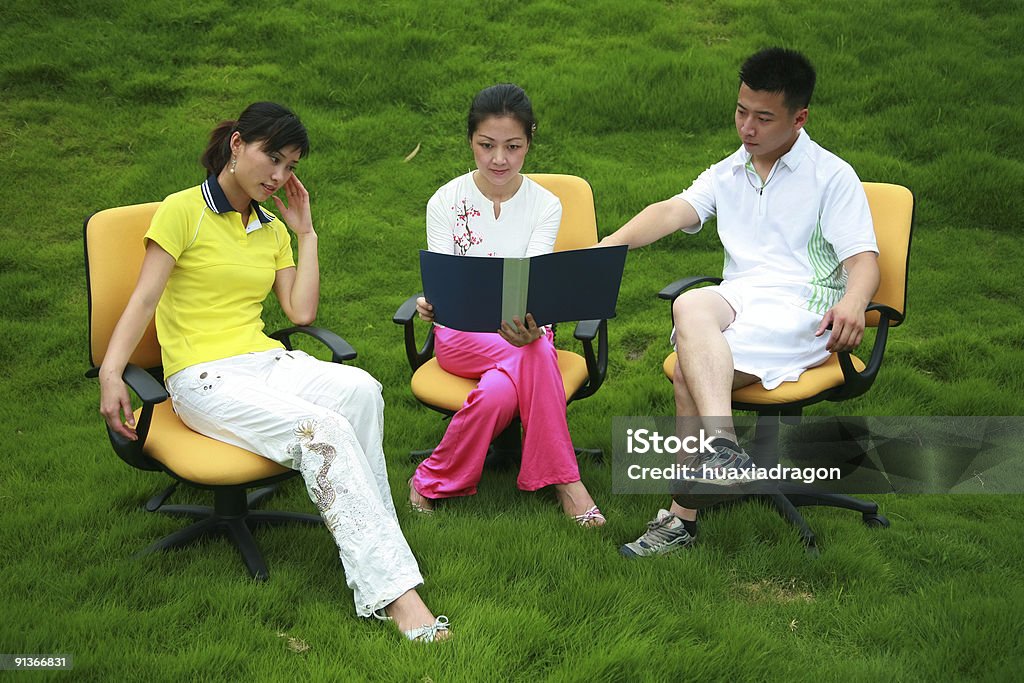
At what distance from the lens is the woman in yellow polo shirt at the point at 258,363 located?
120 inches

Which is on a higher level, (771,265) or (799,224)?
(799,224)

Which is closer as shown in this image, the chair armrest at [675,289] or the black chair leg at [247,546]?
the black chair leg at [247,546]

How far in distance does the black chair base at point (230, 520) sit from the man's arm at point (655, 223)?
63.9 inches

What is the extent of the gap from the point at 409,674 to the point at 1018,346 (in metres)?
4.09

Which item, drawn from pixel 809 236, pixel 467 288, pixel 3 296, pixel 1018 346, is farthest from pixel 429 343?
pixel 1018 346

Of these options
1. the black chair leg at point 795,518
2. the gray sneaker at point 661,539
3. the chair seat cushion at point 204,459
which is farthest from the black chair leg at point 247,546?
the black chair leg at point 795,518

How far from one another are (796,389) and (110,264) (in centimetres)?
244

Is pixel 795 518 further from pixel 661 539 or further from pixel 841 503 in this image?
pixel 661 539

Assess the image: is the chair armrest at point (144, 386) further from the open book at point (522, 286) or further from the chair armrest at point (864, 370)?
the chair armrest at point (864, 370)

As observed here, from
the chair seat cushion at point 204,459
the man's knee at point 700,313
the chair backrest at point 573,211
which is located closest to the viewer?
the chair seat cushion at point 204,459

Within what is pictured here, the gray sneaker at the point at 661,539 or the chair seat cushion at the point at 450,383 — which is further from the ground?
the chair seat cushion at the point at 450,383

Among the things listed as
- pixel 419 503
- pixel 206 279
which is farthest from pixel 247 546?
pixel 206 279

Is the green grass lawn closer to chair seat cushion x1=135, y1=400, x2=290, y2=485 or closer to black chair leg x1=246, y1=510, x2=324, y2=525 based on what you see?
black chair leg x1=246, y1=510, x2=324, y2=525

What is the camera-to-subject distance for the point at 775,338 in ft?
12.1
